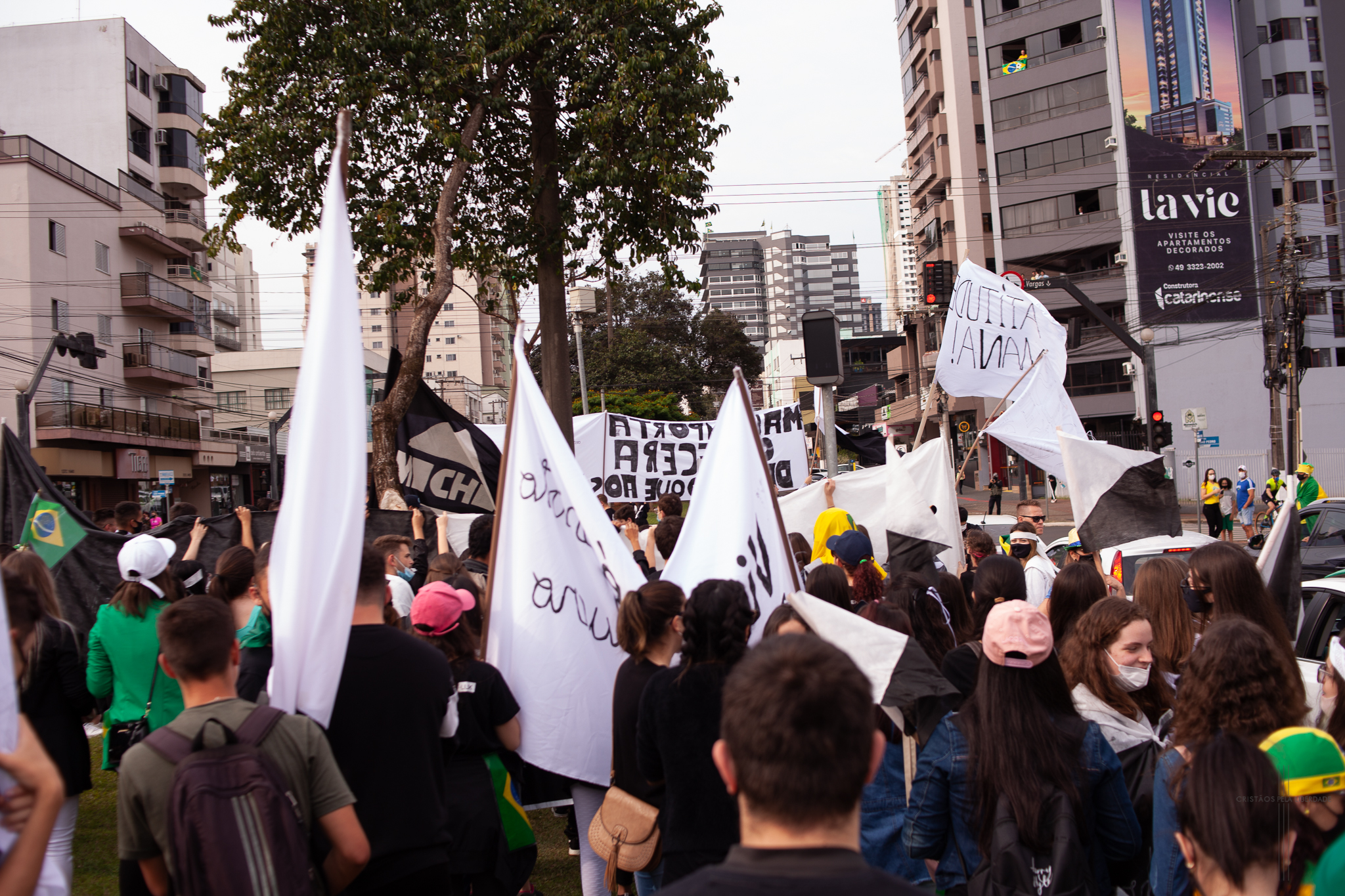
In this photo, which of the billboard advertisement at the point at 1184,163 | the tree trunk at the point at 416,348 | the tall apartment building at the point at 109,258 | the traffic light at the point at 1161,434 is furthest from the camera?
the billboard advertisement at the point at 1184,163

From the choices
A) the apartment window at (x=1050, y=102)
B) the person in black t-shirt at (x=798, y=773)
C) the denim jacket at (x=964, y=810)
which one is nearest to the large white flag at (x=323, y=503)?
the person in black t-shirt at (x=798, y=773)

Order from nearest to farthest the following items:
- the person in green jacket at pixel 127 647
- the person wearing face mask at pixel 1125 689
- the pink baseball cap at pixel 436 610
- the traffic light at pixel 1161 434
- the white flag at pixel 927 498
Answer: the person wearing face mask at pixel 1125 689, the pink baseball cap at pixel 436 610, the person in green jacket at pixel 127 647, the white flag at pixel 927 498, the traffic light at pixel 1161 434

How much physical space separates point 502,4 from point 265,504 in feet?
22.3

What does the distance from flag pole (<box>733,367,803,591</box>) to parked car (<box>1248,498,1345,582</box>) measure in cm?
1034

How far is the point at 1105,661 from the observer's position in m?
3.71

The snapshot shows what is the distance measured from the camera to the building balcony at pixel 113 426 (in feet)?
122

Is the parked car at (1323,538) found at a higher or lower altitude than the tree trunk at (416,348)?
lower

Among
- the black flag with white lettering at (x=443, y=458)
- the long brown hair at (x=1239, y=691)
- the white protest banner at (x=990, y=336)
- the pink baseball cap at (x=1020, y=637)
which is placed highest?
the white protest banner at (x=990, y=336)

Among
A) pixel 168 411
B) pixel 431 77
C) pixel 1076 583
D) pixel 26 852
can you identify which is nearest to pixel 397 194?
pixel 431 77

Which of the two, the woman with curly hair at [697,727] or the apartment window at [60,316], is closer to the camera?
the woman with curly hair at [697,727]

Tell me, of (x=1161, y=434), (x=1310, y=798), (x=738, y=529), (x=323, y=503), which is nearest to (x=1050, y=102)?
(x=1161, y=434)

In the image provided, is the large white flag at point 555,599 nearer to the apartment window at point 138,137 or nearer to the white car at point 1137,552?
the white car at point 1137,552

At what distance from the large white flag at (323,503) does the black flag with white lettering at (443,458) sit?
215 inches

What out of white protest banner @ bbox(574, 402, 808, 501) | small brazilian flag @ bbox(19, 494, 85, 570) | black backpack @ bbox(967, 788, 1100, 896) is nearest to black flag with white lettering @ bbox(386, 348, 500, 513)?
white protest banner @ bbox(574, 402, 808, 501)
